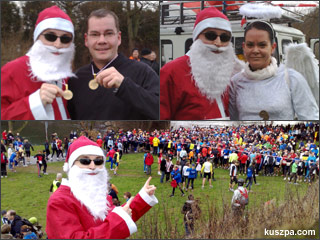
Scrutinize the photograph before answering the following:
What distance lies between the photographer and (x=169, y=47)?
173 inches

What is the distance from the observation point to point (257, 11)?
4246mm

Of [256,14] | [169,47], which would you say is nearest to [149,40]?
[169,47]

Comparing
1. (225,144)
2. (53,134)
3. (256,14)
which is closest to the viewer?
(256,14)

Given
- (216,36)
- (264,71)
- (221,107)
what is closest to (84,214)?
(221,107)

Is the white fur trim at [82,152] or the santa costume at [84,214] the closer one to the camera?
the santa costume at [84,214]

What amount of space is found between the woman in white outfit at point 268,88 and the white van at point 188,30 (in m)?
0.10

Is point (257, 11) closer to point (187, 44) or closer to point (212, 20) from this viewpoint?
point (212, 20)

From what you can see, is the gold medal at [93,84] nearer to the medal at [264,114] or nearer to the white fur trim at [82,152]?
the white fur trim at [82,152]

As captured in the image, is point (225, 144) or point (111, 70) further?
point (225, 144)

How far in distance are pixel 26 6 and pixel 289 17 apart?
2951 millimetres

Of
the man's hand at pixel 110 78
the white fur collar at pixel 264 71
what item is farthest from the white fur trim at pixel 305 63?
the man's hand at pixel 110 78

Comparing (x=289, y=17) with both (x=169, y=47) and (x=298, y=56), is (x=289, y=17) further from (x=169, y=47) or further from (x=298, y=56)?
(x=169, y=47)

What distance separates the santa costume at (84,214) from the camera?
321cm

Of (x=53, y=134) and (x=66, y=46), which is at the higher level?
(x=66, y=46)
